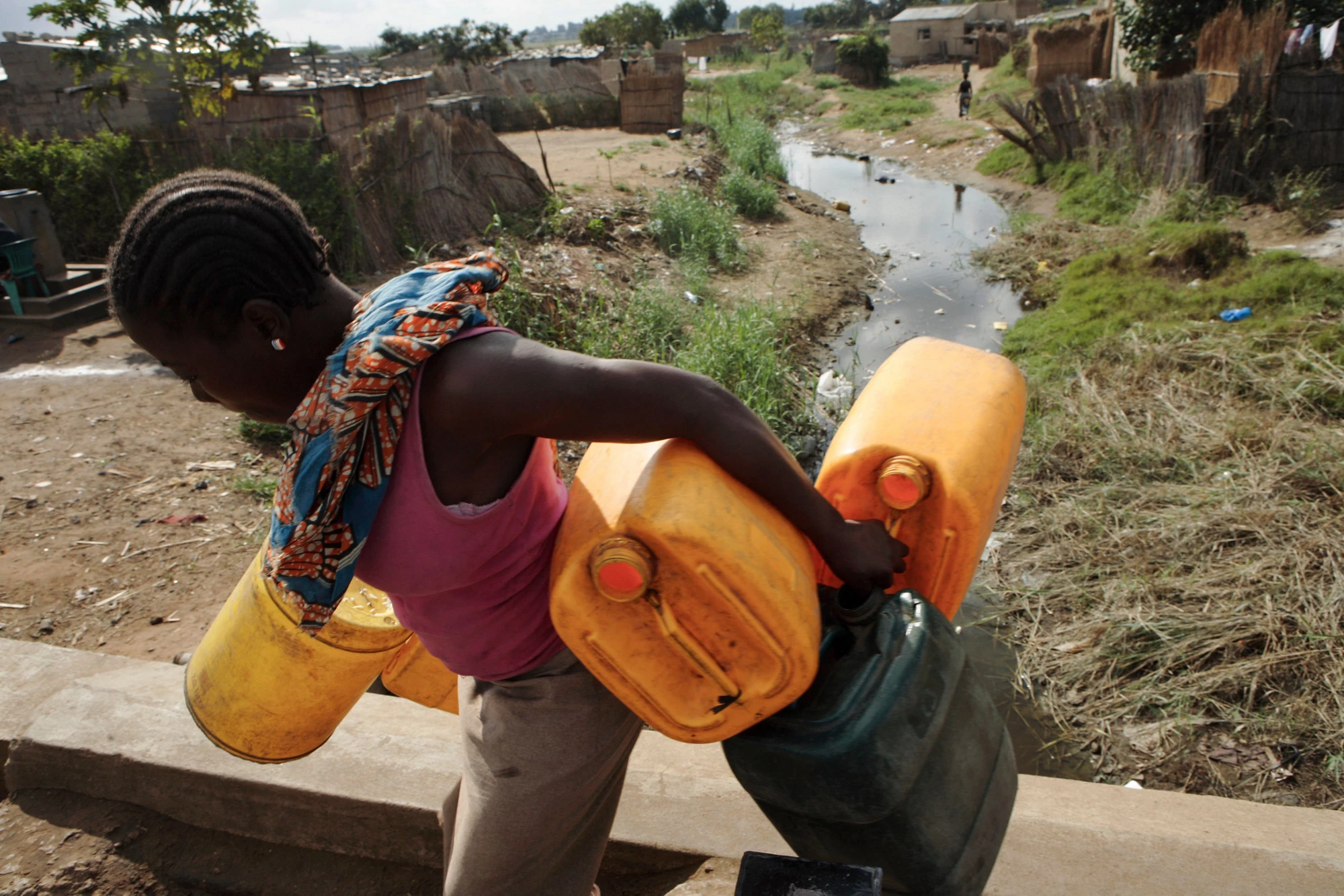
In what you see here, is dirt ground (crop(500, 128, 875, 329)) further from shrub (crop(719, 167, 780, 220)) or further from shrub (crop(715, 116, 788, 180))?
shrub (crop(715, 116, 788, 180))

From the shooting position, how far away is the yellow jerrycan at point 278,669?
1.59 metres

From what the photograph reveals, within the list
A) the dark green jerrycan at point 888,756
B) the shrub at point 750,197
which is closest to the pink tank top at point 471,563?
the dark green jerrycan at point 888,756

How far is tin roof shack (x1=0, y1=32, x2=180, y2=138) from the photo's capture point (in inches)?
330

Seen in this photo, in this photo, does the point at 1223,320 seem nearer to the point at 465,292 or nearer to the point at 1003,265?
the point at 1003,265

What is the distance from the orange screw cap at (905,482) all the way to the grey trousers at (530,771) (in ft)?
1.67

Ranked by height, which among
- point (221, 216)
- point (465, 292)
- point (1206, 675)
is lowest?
point (1206, 675)

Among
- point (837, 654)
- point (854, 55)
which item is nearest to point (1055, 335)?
point (837, 654)

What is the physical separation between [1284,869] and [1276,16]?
8.86 meters

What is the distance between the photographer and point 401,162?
7.70 m

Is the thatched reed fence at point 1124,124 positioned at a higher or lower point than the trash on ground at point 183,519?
higher

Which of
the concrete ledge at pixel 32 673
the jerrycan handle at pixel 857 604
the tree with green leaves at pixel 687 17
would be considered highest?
the tree with green leaves at pixel 687 17

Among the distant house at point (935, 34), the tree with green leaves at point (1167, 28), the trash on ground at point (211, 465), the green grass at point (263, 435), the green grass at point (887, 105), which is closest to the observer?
the trash on ground at point (211, 465)

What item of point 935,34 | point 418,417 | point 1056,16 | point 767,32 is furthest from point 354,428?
point 767,32

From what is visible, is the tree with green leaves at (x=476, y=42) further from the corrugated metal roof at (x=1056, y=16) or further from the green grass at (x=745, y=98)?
the corrugated metal roof at (x=1056, y=16)
